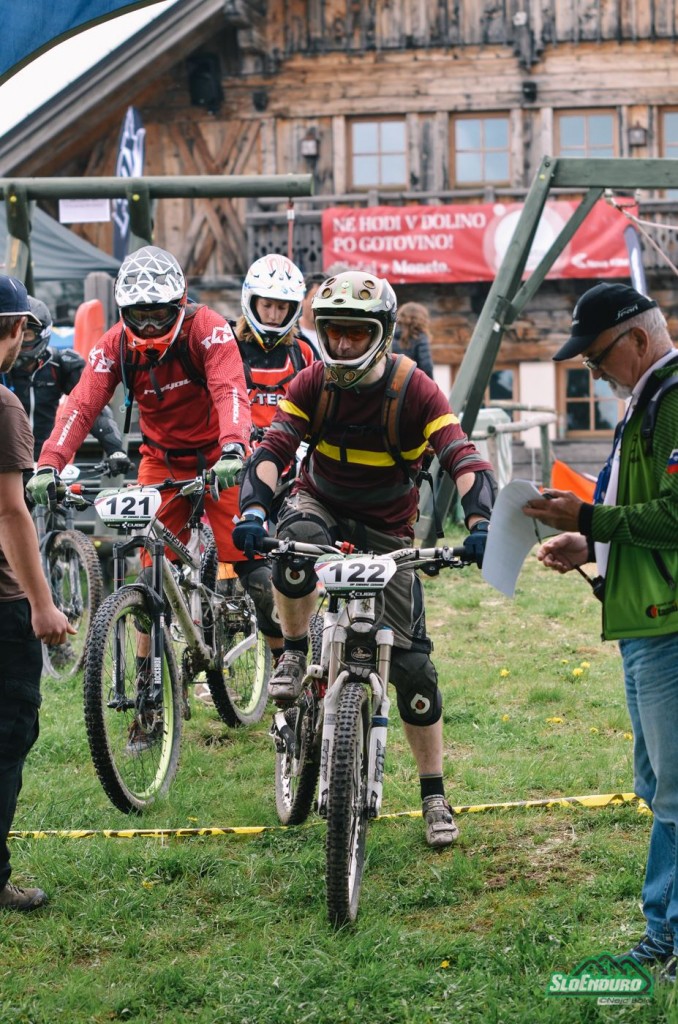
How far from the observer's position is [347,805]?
15.2 feet

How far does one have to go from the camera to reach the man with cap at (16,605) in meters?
4.45

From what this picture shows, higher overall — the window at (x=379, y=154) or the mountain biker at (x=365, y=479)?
the window at (x=379, y=154)

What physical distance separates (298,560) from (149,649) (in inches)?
43.8

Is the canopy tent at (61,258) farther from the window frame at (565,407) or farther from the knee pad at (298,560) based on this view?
the knee pad at (298,560)

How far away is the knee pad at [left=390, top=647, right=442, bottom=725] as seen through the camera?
17.8ft

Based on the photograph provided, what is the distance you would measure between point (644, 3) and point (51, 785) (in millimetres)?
22439

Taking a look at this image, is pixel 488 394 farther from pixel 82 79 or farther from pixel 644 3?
pixel 82 79

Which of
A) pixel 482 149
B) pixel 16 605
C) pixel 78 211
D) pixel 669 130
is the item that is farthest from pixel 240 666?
pixel 669 130

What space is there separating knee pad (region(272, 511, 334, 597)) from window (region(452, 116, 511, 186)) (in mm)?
20814

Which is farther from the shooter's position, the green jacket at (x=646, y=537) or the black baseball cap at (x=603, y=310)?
the black baseball cap at (x=603, y=310)

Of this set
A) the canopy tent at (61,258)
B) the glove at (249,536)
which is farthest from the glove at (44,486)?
the canopy tent at (61,258)

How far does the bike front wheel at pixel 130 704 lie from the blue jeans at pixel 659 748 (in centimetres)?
230

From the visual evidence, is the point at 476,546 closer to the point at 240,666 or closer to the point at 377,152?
the point at 240,666

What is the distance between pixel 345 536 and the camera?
220 inches
